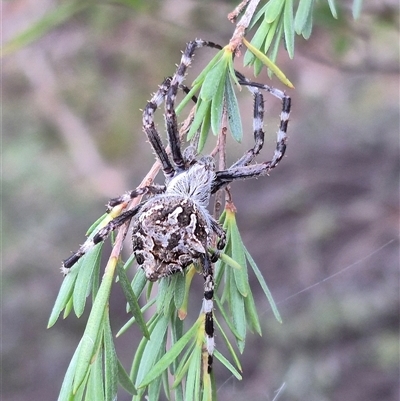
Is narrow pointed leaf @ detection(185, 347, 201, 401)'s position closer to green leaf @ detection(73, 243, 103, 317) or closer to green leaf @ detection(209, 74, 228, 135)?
green leaf @ detection(73, 243, 103, 317)

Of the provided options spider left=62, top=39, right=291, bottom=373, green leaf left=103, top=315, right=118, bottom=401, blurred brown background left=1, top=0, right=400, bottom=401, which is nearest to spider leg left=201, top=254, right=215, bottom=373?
spider left=62, top=39, right=291, bottom=373

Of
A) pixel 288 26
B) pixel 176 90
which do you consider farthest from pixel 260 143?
pixel 288 26

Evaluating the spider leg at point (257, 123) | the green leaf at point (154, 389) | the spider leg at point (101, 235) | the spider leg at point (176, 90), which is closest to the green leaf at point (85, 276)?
the spider leg at point (101, 235)

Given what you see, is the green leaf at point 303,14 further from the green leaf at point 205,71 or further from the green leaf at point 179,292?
the green leaf at point 179,292

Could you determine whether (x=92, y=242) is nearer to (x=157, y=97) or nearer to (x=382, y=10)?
(x=157, y=97)

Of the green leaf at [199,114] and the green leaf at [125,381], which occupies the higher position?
the green leaf at [199,114]

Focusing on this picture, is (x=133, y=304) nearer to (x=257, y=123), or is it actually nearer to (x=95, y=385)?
(x=95, y=385)
